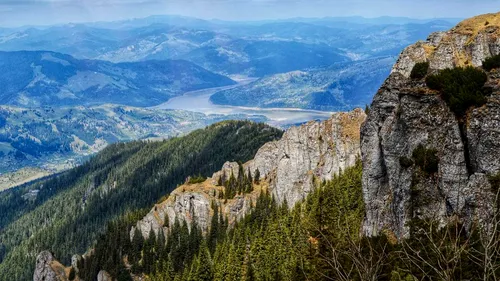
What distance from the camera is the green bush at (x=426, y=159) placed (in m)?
35.2

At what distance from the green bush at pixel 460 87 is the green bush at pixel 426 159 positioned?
348 cm

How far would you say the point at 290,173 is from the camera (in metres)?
114

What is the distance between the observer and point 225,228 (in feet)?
358

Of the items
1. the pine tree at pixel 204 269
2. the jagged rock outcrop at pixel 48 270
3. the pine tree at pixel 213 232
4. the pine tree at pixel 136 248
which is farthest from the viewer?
the jagged rock outcrop at pixel 48 270

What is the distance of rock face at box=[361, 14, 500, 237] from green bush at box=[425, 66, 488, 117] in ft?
1.99

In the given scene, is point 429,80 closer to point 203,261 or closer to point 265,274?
point 265,274

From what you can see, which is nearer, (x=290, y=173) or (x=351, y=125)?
(x=351, y=125)

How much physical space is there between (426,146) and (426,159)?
1.10 meters

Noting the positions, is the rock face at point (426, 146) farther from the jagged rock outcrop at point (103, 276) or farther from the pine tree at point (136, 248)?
the pine tree at point (136, 248)

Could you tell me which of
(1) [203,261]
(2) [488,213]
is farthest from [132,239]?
(2) [488,213]

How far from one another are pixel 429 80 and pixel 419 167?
22.5ft

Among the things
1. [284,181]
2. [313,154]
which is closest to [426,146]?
[313,154]

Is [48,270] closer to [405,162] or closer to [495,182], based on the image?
[405,162]

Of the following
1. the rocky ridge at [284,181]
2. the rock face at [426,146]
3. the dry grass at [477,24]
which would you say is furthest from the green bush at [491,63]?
the rocky ridge at [284,181]
